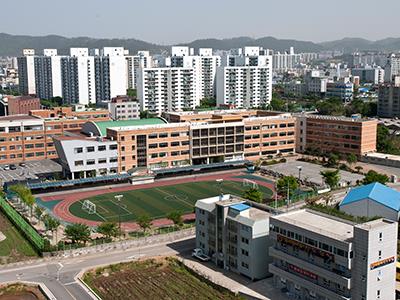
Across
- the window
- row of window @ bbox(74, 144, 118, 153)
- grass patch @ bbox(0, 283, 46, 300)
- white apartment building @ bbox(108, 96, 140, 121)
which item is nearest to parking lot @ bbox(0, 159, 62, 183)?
the window

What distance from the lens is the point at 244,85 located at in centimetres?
6394

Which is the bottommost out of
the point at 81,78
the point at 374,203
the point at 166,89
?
the point at 374,203

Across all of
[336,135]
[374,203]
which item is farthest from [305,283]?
[336,135]

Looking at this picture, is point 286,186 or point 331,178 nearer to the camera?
point 286,186

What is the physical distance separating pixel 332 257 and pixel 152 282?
637 centimetres

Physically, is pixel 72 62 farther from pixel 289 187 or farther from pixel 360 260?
pixel 360 260

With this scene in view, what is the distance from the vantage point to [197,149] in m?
36.3

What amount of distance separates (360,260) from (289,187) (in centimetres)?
1293

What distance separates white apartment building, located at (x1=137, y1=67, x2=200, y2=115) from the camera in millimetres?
59250

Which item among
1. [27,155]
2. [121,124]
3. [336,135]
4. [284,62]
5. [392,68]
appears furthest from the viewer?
[284,62]

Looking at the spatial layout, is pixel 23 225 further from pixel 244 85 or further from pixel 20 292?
pixel 244 85

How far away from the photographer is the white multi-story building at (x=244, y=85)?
63.2 metres

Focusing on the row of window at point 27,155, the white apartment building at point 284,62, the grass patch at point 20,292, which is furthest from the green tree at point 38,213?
the white apartment building at point 284,62

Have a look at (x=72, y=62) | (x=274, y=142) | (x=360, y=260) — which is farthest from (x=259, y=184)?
(x=72, y=62)
